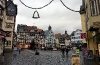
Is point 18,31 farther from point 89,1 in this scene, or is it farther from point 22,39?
point 89,1

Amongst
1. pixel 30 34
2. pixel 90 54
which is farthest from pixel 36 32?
pixel 90 54

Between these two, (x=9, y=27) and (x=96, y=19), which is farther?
(x=9, y=27)

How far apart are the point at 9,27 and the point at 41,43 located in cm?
8196

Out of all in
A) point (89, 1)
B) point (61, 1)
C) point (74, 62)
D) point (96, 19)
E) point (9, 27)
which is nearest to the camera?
point (61, 1)

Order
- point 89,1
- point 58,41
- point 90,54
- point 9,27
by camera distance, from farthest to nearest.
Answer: point 58,41 → point 9,27 → point 90,54 → point 89,1

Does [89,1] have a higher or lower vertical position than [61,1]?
higher

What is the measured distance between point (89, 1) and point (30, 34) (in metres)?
110

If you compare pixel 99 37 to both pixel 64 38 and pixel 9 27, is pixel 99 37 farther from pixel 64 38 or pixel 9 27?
pixel 64 38

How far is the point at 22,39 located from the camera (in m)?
124

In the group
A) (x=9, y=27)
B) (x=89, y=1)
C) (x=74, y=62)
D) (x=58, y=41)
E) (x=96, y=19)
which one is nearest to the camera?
(x=74, y=62)

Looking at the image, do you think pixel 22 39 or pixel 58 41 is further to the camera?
pixel 58 41

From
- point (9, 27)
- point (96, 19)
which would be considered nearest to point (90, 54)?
point (96, 19)

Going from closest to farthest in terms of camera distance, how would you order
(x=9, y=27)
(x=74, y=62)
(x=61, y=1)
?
(x=61, y=1)
(x=74, y=62)
(x=9, y=27)

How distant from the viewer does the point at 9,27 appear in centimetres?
5209
